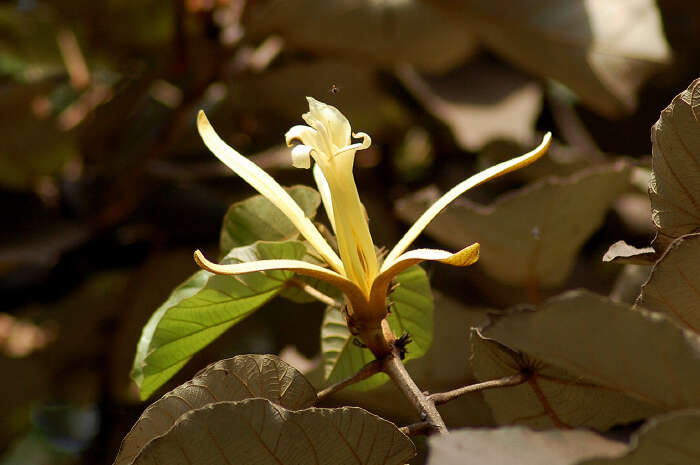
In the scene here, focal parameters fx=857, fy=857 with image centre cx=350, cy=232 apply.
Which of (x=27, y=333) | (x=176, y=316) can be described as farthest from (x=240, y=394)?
(x=27, y=333)

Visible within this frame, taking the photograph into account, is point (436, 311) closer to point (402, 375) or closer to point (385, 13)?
point (402, 375)

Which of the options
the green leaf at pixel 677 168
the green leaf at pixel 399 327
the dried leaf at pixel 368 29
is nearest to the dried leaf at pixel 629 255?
the green leaf at pixel 677 168

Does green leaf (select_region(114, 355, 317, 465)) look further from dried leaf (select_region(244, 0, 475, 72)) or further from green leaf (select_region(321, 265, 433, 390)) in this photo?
dried leaf (select_region(244, 0, 475, 72))

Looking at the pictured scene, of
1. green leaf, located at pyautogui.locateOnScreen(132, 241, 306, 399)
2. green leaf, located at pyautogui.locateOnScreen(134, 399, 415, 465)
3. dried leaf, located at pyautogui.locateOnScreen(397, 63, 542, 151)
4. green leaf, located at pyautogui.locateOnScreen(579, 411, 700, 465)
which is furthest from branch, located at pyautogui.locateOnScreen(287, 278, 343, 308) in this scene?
dried leaf, located at pyautogui.locateOnScreen(397, 63, 542, 151)

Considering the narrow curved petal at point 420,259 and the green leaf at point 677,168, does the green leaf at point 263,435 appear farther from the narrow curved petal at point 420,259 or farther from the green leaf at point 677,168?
the green leaf at point 677,168

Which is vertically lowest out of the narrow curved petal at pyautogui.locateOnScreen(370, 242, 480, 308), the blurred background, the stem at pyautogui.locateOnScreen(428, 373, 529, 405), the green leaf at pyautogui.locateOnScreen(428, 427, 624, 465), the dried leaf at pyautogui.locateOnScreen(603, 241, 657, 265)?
the blurred background
